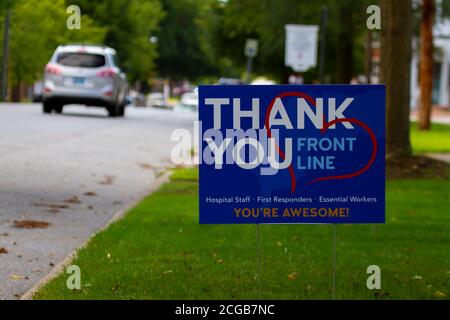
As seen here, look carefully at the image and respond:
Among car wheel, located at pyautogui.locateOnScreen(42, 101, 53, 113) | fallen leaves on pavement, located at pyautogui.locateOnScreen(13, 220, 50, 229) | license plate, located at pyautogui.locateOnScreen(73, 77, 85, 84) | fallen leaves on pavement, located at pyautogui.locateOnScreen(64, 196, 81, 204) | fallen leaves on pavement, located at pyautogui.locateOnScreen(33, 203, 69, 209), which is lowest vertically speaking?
car wheel, located at pyautogui.locateOnScreen(42, 101, 53, 113)

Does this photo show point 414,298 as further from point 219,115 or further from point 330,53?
point 330,53

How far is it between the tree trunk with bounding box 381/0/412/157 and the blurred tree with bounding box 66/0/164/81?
15.7m

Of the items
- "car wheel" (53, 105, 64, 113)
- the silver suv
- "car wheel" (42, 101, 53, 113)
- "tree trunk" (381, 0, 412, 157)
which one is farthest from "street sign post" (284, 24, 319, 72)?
"tree trunk" (381, 0, 412, 157)

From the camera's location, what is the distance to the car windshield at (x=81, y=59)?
2888 centimetres

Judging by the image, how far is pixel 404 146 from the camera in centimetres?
1862

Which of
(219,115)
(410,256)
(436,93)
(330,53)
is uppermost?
(219,115)

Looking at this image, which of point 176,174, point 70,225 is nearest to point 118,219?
point 70,225

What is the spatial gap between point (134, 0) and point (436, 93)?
59.2 metres

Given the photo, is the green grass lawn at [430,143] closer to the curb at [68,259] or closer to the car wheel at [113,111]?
the car wheel at [113,111]

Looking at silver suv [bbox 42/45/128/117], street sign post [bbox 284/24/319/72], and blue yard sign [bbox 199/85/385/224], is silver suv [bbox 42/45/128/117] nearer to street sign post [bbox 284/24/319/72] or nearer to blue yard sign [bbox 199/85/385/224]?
street sign post [bbox 284/24/319/72]

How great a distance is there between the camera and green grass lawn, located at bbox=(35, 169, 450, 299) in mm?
7484

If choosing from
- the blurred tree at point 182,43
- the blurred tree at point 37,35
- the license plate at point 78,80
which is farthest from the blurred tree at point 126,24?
the blurred tree at point 182,43

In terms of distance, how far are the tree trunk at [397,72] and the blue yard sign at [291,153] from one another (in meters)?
11.8

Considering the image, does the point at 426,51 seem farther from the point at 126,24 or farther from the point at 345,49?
the point at 126,24
